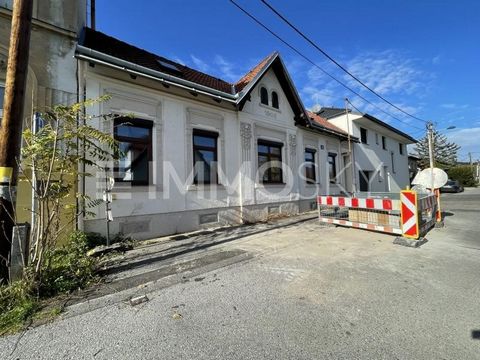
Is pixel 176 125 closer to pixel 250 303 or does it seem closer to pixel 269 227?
pixel 269 227

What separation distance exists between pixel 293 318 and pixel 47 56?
8.26 metres

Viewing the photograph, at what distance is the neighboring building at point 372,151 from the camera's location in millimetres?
19125

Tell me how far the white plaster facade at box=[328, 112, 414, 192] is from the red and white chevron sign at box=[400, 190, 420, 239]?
1111 centimetres

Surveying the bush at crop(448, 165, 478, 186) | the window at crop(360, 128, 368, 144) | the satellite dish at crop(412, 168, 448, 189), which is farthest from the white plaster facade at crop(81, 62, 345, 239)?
the bush at crop(448, 165, 478, 186)

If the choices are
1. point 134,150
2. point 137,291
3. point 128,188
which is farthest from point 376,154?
point 137,291

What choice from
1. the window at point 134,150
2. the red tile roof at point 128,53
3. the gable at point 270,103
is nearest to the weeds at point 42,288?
the window at point 134,150

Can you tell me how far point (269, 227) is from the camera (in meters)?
9.45

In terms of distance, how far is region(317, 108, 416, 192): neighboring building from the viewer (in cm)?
1912

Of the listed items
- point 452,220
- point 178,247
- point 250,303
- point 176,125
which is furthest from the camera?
point 452,220

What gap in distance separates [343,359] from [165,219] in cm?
672

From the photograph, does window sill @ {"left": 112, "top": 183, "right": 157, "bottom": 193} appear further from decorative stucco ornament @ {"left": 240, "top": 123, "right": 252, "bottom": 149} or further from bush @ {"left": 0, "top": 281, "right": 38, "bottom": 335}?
decorative stucco ornament @ {"left": 240, "top": 123, "right": 252, "bottom": 149}

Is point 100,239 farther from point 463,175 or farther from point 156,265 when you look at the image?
point 463,175

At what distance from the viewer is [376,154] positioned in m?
21.8

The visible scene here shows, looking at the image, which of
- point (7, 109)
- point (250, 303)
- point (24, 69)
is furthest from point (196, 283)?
point (24, 69)
